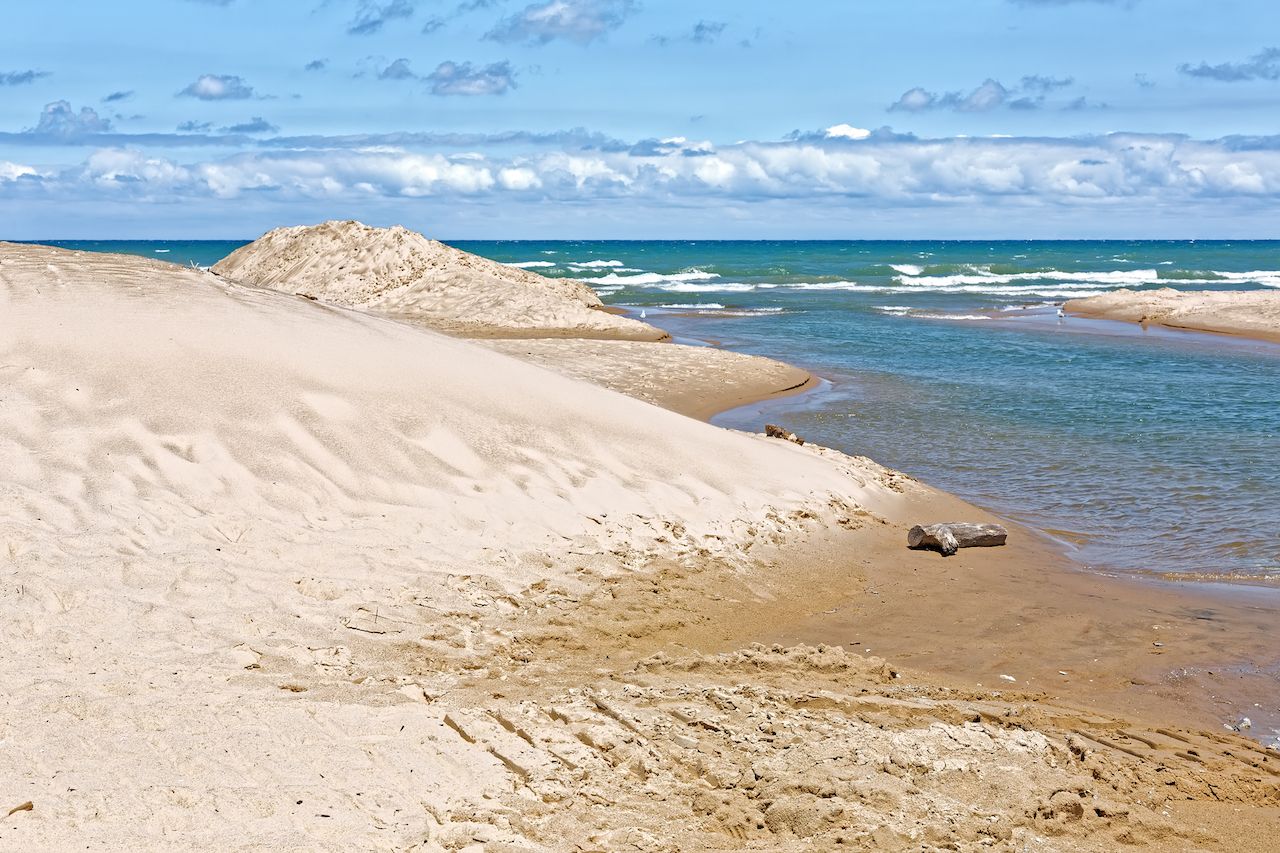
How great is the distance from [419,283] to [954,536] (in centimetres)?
2318

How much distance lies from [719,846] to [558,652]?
2268 millimetres

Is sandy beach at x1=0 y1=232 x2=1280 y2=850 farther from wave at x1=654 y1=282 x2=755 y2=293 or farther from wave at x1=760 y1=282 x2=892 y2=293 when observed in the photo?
wave at x1=760 y1=282 x2=892 y2=293

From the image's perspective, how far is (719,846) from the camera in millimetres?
4500

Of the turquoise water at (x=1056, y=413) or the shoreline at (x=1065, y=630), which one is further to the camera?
the turquoise water at (x=1056, y=413)

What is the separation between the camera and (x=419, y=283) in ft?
101

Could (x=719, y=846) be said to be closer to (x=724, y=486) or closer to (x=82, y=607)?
(x=82, y=607)

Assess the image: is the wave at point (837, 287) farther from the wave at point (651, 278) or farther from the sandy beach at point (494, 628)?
the sandy beach at point (494, 628)

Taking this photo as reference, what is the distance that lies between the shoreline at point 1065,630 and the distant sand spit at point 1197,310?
2719 cm

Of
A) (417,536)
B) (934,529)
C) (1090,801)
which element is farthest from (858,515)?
(1090,801)

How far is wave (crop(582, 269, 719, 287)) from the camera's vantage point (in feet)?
197

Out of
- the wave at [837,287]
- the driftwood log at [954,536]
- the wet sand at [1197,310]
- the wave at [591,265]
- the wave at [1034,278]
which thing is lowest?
the driftwood log at [954,536]

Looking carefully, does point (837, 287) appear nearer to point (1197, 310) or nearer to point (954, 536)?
point (1197, 310)

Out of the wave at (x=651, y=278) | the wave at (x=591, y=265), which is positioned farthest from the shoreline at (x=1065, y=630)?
the wave at (x=591, y=265)

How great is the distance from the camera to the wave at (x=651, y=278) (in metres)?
60.2
